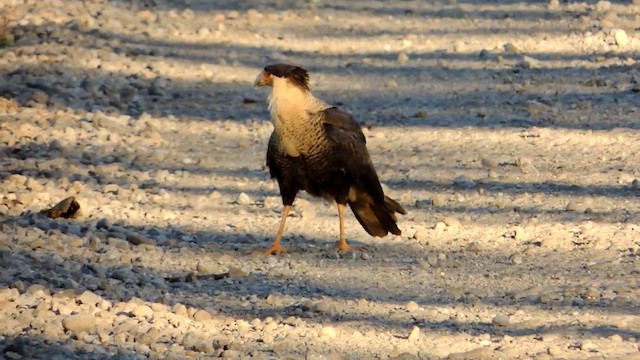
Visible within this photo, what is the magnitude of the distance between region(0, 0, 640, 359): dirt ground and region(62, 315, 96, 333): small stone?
0.07ft

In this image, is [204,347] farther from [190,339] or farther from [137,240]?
[137,240]

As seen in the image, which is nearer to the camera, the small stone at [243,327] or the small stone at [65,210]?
the small stone at [243,327]

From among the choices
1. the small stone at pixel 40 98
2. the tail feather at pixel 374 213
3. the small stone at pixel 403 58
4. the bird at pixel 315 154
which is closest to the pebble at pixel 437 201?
the tail feather at pixel 374 213

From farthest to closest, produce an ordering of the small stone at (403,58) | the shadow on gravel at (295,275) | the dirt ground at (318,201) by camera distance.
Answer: the small stone at (403,58), the shadow on gravel at (295,275), the dirt ground at (318,201)

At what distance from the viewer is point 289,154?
922cm

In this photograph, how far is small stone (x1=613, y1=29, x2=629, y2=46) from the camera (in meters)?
15.2

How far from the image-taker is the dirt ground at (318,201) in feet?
24.2

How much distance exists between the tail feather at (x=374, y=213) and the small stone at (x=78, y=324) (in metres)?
2.76

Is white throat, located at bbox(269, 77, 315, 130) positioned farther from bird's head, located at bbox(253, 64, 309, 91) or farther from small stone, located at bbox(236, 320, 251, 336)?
small stone, located at bbox(236, 320, 251, 336)

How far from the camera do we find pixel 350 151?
932cm

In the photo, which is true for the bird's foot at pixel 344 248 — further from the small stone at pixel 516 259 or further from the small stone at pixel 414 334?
the small stone at pixel 414 334

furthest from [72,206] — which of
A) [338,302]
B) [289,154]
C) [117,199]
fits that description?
[338,302]

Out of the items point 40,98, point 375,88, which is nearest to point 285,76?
point 40,98

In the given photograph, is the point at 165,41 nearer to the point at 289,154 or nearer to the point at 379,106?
the point at 379,106
